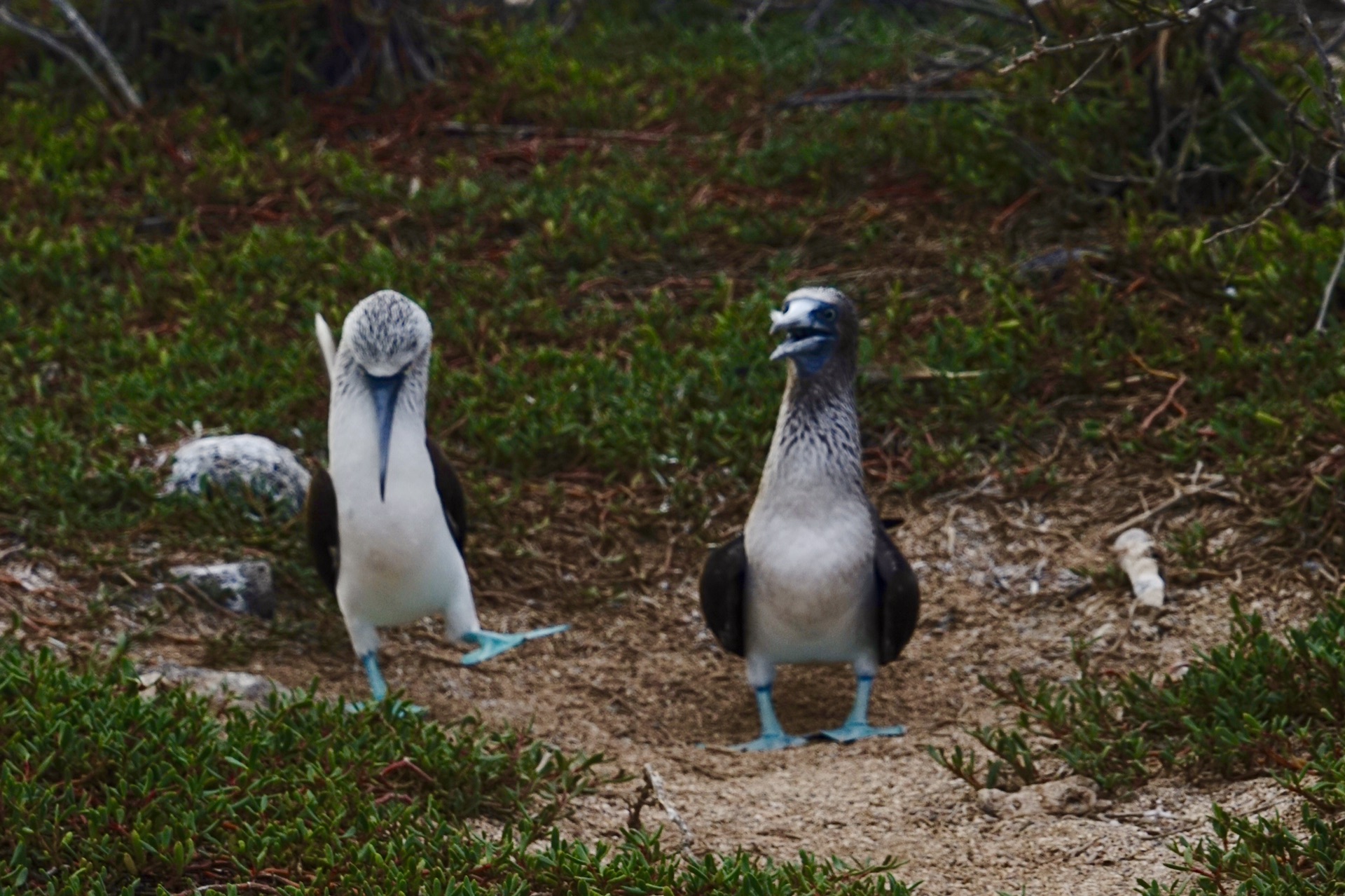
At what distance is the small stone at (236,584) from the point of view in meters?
5.30

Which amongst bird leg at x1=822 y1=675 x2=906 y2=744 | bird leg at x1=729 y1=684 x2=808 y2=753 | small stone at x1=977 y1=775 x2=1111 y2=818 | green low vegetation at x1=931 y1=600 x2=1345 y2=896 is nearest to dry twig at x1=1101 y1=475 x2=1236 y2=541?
green low vegetation at x1=931 y1=600 x2=1345 y2=896

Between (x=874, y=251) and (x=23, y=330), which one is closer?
(x=23, y=330)

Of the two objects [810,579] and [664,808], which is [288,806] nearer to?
[664,808]

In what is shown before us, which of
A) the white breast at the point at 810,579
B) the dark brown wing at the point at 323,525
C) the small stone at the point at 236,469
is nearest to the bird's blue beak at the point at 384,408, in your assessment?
the dark brown wing at the point at 323,525

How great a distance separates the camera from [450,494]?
5.18 metres

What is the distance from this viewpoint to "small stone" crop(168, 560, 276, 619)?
530cm

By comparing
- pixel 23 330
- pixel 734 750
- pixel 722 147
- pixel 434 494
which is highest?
pixel 722 147

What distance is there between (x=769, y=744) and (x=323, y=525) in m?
1.58

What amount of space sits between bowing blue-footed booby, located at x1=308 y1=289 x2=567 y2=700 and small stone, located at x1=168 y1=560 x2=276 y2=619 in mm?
396

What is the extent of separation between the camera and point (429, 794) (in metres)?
3.88

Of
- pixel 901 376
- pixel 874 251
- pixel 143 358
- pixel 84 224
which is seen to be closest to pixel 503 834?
pixel 901 376

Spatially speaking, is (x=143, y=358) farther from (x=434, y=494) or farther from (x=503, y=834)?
(x=503, y=834)

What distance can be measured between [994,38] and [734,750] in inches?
220

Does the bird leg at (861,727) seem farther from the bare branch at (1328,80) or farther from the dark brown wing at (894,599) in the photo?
the bare branch at (1328,80)
